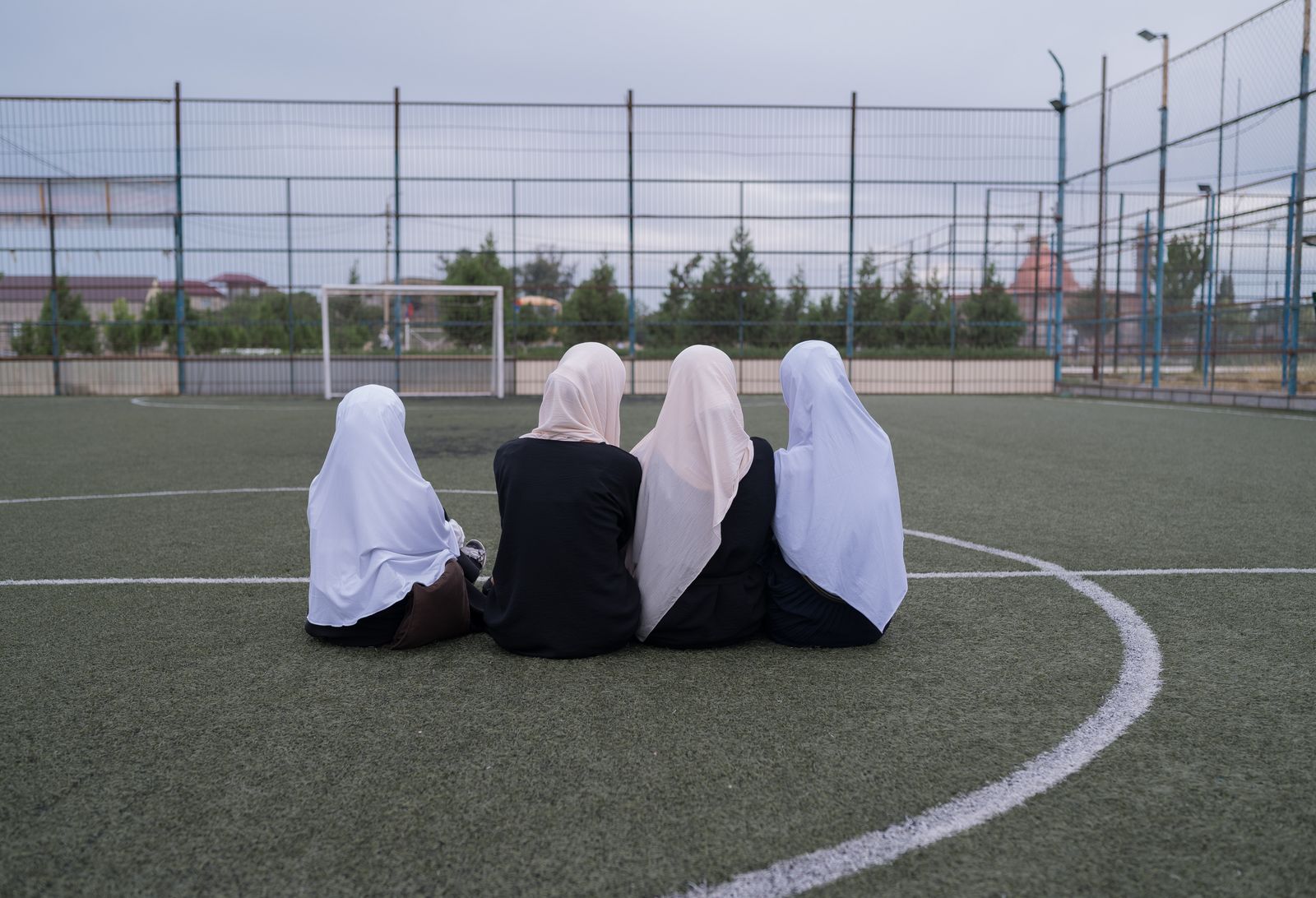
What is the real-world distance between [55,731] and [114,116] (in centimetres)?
2042

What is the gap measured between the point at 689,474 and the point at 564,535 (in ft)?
1.52

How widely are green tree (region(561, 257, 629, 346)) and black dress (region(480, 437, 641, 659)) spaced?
17093 mm

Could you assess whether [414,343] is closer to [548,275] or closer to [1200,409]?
[548,275]

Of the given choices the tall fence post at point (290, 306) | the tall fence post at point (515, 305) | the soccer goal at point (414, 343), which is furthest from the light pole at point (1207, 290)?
the tall fence post at point (290, 306)

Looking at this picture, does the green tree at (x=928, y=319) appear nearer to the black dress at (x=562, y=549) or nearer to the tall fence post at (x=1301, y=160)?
the tall fence post at (x=1301, y=160)

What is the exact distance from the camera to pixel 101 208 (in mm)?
19453

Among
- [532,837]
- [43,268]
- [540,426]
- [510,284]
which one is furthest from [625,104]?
[532,837]

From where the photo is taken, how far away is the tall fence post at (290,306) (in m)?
19.3

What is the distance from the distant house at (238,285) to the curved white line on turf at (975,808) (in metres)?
19.3

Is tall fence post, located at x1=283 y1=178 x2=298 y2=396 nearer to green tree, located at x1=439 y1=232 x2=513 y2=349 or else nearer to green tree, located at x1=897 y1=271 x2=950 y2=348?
green tree, located at x1=439 y1=232 x2=513 y2=349

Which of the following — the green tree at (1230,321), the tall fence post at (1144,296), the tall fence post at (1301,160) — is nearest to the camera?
the tall fence post at (1301,160)

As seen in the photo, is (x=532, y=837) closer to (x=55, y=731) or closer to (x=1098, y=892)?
(x=1098, y=892)

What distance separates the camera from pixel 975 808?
2.22 meters

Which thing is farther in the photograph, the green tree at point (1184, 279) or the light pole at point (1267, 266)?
the green tree at point (1184, 279)
